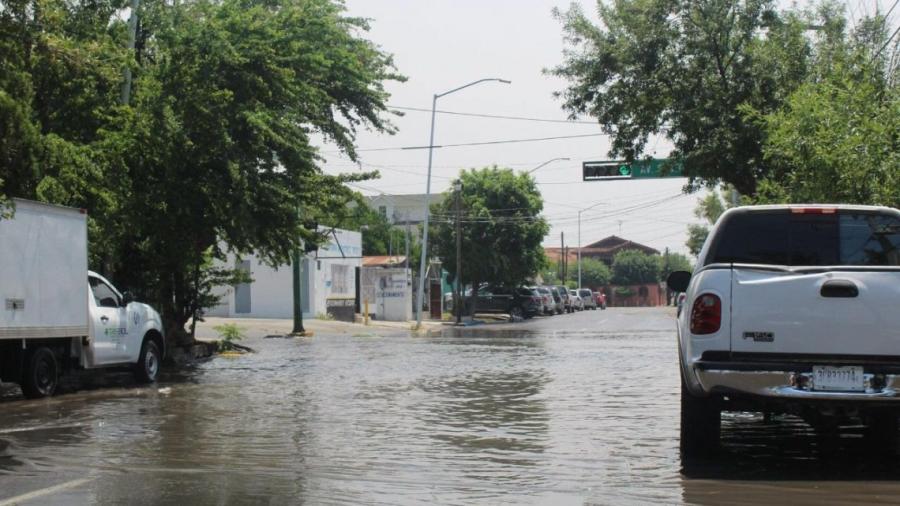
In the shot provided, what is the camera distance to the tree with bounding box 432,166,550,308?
6725 centimetres

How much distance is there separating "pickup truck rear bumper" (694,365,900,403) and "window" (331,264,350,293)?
160 feet

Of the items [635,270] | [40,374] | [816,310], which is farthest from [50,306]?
[635,270]

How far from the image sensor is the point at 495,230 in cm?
6781

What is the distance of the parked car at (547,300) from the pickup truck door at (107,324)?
163 ft

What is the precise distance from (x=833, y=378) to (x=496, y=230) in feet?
194

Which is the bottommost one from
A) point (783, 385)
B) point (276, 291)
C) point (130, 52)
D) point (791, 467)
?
point (791, 467)

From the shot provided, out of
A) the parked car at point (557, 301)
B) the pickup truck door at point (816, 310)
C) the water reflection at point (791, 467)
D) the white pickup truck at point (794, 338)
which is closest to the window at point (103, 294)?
the water reflection at point (791, 467)

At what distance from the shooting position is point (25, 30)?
45.6 feet

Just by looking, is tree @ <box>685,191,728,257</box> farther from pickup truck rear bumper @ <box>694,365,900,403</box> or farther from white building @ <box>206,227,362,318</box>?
pickup truck rear bumper @ <box>694,365,900,403</box>

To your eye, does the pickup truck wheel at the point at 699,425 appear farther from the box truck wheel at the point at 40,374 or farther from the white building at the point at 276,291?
the white building at the point at 276,291

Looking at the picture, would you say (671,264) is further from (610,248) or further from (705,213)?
(705,213)

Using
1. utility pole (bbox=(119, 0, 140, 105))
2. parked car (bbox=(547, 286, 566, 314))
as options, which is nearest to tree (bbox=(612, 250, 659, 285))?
parked car (bbox=(547, 286, 566, 314))

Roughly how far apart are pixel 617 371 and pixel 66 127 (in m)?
10.6

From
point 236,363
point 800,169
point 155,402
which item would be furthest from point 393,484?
point 236,363
